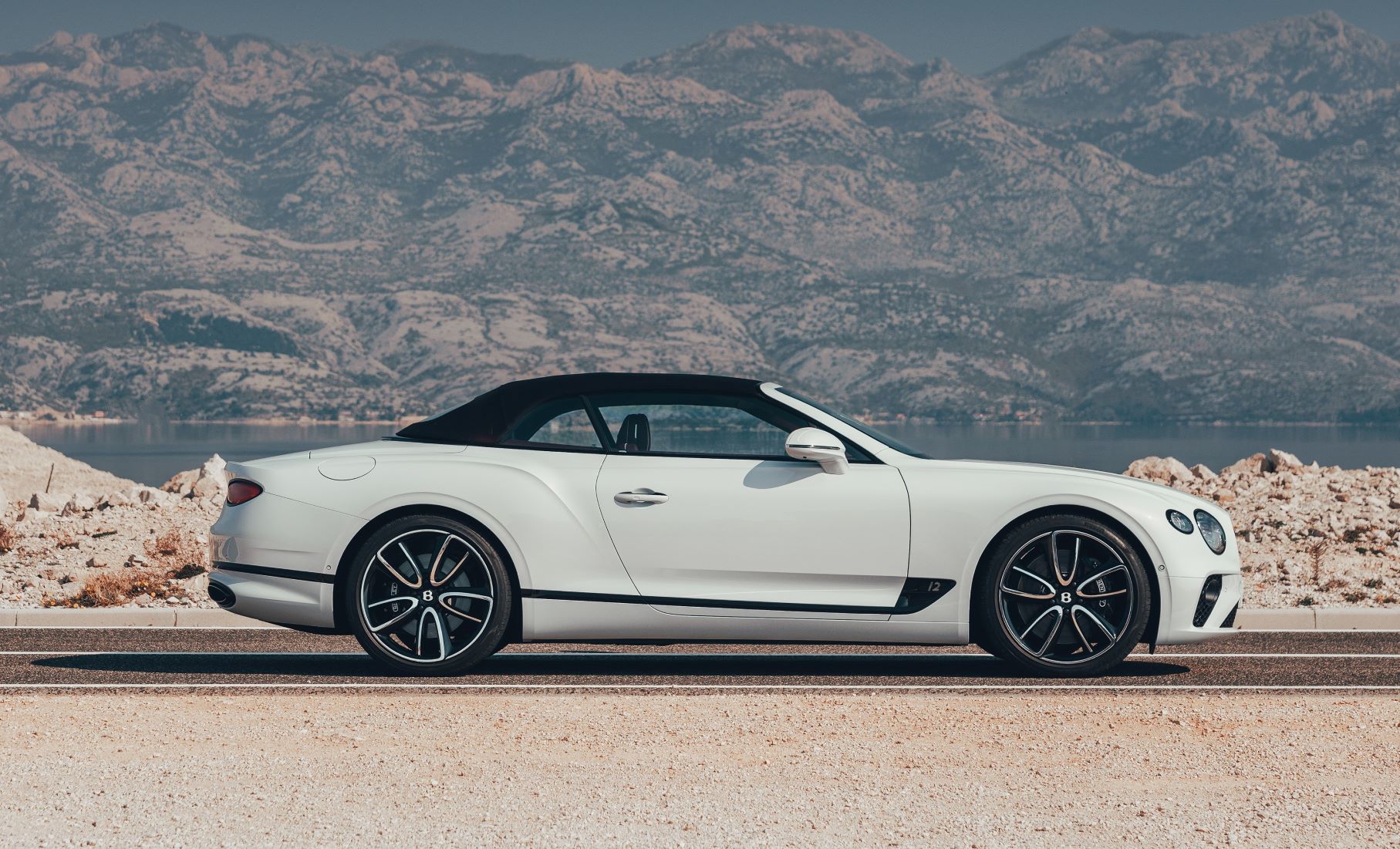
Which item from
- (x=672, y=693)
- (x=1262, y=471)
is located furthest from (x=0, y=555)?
(x=1262, y=471)

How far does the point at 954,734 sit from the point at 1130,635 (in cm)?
161

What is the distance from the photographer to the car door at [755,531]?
7.95 m

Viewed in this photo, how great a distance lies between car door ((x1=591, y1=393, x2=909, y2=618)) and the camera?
26.1 ft

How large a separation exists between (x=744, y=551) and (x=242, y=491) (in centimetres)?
261

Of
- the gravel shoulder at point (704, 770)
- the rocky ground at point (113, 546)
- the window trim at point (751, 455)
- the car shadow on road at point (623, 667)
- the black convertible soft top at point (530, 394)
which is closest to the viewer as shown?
the gravel shoulder at point (704, 770)

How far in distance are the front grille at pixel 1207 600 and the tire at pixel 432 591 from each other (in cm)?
340

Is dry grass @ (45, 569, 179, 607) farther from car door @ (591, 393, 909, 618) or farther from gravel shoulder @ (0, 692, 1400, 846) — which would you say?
car door @ (591, 393, 909, 618)

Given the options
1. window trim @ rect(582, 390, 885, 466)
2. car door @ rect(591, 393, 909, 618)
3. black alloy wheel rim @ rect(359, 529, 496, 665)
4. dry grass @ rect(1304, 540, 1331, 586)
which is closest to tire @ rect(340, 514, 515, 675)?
black alloy wheel rim @ rect(359, 529, 496, 665)

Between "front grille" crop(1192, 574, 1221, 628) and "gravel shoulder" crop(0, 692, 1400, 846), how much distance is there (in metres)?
0.42

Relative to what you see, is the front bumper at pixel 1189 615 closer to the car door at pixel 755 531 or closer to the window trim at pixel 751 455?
the car door at pixel 755 531

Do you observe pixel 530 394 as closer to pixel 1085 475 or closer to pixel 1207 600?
pixel 1085 475

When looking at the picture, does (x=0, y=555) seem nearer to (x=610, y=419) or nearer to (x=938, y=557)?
(x=610, y=419)

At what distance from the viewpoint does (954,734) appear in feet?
22.4

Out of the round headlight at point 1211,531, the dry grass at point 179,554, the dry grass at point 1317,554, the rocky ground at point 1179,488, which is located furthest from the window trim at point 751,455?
the dry grass at point 1317,554
